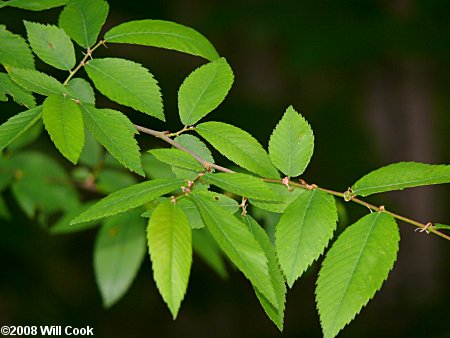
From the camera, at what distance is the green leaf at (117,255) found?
197 cm

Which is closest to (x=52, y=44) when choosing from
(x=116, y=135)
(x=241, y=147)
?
(x=116, y=135)

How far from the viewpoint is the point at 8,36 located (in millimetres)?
1171

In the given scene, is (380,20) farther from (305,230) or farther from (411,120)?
(305,230)

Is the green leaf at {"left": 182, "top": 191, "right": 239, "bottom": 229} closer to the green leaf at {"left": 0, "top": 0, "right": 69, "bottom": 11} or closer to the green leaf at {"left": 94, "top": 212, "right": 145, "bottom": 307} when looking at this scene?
the green leaf at {"left": 0, "top": 0, "right": 69, "bottom": 11}

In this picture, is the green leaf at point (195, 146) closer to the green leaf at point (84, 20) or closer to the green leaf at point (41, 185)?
the green leaf at point (84, 20)

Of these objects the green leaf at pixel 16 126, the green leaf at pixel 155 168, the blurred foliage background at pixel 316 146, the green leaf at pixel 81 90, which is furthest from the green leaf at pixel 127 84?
the blurred foliage background at pixel 316 146

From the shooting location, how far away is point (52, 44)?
118cm

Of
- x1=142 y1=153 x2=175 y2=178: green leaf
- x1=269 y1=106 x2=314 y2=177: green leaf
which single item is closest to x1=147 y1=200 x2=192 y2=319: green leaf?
x1=269 y1=106 x2=314 y2=177: green leaf

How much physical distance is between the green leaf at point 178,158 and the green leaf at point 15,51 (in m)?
0.34

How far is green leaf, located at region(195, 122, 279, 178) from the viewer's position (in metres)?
1.06

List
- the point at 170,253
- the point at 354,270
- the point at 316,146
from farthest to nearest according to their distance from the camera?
the point at 316,146 → the point at 354,270 → the point at 170,253

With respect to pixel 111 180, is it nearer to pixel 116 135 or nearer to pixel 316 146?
pixel 116 135

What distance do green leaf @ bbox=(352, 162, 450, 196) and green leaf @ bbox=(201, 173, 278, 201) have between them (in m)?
0.19

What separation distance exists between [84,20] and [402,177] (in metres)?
0.67
